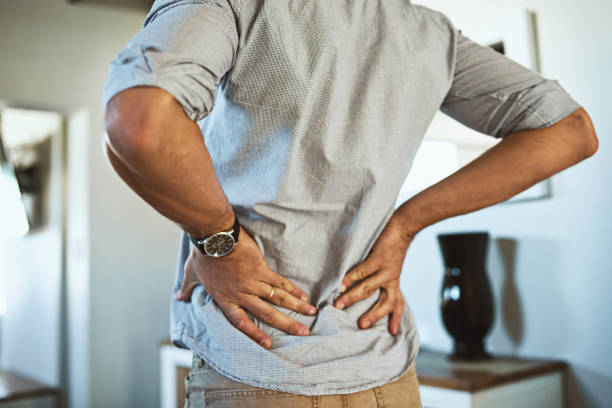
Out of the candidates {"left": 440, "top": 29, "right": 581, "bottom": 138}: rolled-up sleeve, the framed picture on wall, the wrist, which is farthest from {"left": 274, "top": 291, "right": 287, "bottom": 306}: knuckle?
the framed picture on wall

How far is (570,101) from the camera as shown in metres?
0.79

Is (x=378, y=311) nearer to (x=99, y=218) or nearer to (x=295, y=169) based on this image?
(x=295, y=169)

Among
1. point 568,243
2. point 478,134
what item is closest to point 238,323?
point 568,243

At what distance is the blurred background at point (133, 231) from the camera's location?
1738 millimetres

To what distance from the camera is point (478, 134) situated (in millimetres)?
1982

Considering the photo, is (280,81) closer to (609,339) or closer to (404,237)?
(404,237)

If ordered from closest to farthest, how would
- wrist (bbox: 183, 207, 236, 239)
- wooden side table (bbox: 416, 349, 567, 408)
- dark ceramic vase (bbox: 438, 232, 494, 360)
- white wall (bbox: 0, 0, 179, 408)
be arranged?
wrist (bbox: 183, 207, 236, 239) → wooden side table (bbox: 416, 349, 567, 408) → dark ceramic vase (bbox: 438, 232, 494, 360) → white wall (bbox: 0, 0, 179, 408)

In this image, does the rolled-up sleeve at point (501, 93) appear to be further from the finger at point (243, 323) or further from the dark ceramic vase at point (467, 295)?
the dark ceramic vase at point (467, 295)

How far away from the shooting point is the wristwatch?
627mm

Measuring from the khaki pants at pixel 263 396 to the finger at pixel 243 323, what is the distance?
5 centimetres

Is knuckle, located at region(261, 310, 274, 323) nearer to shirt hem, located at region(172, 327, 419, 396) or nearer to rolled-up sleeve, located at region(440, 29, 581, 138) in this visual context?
shirt hem, located at region(172, 327, 419, 396)

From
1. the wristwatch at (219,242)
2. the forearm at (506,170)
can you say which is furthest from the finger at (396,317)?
the wristwatch at (219,242)

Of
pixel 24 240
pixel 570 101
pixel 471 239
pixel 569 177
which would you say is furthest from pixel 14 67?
pixel 570 101

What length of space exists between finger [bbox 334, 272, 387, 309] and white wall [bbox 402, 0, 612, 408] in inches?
48.4
